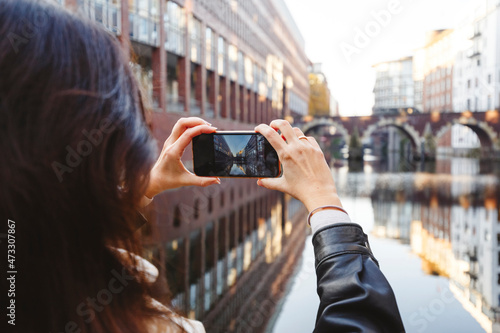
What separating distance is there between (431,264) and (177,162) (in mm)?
6061

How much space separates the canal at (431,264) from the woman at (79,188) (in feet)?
11.3

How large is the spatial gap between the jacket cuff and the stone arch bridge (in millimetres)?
46563

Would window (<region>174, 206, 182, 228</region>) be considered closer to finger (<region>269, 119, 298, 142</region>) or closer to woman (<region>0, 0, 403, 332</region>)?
finger (<region>269, 119, 298, 142</region>)

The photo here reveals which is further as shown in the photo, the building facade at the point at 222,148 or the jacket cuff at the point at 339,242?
the building facade at the point at 222,148

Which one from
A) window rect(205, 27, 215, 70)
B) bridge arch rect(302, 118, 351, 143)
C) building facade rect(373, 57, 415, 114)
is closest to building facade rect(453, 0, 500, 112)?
bridge arch rect(302, 118, 351, 143)

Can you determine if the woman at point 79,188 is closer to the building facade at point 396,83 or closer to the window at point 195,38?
the window at point 195,38

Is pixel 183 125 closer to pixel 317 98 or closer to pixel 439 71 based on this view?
pixel 439 71

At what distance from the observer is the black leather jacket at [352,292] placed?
0.99 meters

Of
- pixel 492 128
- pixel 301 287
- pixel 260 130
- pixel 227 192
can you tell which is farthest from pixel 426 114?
pixel 260 130

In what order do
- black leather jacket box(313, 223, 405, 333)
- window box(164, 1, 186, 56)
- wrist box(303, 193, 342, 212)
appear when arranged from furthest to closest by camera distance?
window box(164, 1, 186, 56), wrist box(303, 193, 342, 212), black leather jacket box(313, 223, 405, 333)

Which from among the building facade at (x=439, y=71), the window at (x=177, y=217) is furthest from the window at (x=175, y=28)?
the building facade at (x=439, y=71)

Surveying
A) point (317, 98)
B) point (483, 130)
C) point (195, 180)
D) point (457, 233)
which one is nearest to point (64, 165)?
point (195, 180)

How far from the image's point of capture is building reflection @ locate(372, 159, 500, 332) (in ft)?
17.4

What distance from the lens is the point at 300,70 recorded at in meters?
68.3
